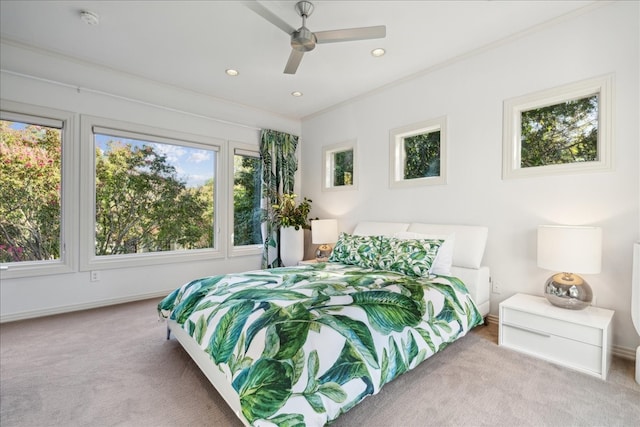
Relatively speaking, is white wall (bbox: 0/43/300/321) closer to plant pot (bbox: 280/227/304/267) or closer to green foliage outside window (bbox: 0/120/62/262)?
→ green foliage outside window (bbox: 0/120/62/262)

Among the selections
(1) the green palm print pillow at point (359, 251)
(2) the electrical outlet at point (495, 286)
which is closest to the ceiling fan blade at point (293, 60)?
(1) the green palm print pillow at point (359, 251)

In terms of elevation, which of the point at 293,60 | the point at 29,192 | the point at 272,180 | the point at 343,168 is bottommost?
the point at 29,192

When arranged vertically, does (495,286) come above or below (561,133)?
below

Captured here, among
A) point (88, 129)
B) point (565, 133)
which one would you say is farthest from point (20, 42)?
point (565, 133)

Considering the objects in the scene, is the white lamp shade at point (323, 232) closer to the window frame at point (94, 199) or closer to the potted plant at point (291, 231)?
the potted plant at point (291, 231)

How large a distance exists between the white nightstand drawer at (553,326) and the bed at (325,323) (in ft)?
0.87

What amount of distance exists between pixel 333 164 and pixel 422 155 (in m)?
1.61

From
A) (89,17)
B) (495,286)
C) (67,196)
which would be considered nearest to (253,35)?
(89,17)

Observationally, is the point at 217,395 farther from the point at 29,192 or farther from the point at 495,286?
the point at 29,192

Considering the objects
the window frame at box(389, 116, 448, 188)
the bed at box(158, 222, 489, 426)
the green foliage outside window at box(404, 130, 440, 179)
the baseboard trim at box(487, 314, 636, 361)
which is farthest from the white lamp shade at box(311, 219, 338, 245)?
the baseboard trim at box(487, 314, 636, 361)

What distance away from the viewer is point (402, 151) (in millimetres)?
3865

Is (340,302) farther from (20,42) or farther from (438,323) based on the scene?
(20,42)

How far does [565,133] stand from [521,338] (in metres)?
1.85

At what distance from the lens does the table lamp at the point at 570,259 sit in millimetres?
2109
